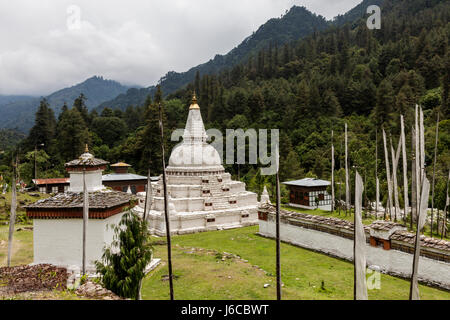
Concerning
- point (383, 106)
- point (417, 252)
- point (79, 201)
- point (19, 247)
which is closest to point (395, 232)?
point (417, 252)

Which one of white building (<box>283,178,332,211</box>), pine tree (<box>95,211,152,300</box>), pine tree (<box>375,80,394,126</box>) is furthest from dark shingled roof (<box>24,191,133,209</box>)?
pine tree (<box>375,80,394,126</box>)

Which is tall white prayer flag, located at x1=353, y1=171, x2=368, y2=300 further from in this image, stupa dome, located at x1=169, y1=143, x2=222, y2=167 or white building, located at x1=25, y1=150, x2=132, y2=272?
stupa dome, located at x1=169, y1=143, x2=222, y2=167

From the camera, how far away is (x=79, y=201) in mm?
13492

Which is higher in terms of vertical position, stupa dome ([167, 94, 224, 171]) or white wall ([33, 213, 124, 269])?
stupa dome ([167, 94, 224, 171])

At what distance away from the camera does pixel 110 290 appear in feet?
29.3

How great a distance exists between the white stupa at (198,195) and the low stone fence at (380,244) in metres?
7.99

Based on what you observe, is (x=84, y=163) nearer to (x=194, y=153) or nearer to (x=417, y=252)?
(x=417, y=252)

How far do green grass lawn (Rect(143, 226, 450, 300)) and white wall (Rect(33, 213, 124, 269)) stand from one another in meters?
2.38

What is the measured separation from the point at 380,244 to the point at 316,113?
159ft

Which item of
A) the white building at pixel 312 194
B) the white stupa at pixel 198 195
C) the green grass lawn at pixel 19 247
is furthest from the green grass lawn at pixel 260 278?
the white building at pixel 312 194

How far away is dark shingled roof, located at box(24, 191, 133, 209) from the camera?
1309 centimetres

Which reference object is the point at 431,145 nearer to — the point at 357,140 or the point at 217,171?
the point at 357,140

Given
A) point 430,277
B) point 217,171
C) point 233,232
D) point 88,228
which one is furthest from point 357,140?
point 88,228

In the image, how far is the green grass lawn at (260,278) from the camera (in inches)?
437
